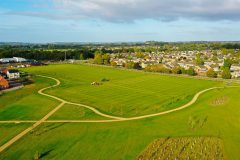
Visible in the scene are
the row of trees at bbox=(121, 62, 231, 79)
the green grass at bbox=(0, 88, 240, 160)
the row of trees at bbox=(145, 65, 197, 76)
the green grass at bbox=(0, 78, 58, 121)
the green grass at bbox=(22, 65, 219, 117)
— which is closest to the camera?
the green grass at bbox=(0, 88, 240, 160)

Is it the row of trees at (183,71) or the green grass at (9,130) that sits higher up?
the row of trees at (183,71)

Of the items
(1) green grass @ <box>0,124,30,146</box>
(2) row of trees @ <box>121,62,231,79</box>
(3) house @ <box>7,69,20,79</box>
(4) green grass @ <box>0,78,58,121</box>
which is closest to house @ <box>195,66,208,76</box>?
(2) row of trees @ <box>121,62,231,79</box>

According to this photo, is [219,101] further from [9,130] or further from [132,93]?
[9,130]

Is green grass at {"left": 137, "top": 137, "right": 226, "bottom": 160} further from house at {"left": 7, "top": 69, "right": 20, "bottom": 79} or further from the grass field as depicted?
house at {"left": 7, "top": 69, "right": 20, "bottom": 79}

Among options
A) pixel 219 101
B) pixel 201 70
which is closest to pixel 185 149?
pixel 219 101

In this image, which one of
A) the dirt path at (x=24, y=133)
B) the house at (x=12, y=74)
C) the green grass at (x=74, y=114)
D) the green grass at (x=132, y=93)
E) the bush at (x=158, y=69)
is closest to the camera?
the dirt path at (x=24, y=133)

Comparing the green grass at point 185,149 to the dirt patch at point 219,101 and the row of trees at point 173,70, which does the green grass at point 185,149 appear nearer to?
the dirt patch at point 219,101

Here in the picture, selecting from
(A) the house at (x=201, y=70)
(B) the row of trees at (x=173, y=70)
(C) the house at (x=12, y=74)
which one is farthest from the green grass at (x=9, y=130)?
(A) the house at (x=201, y=70)

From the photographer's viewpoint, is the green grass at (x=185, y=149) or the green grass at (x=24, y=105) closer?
the green grass at (x=185, y=149)

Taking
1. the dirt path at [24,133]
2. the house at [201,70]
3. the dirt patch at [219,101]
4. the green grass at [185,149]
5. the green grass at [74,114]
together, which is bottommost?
the green grass at [185,149]
